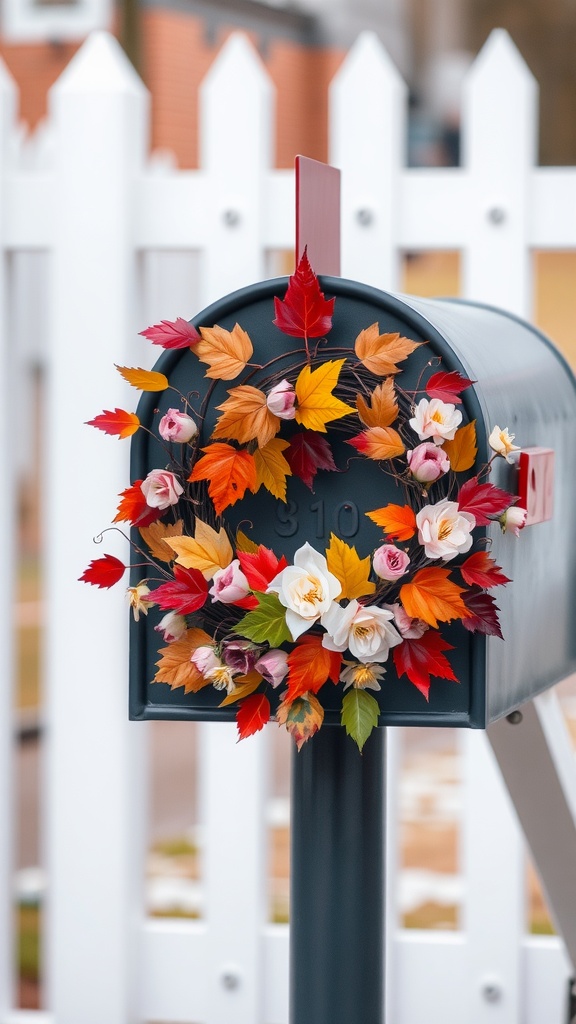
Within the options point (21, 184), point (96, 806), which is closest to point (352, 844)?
point (96, 806)

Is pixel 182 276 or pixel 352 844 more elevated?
pixel 182 276

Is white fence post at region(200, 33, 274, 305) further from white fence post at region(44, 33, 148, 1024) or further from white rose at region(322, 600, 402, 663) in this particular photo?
white rose at region(322, 600, 402, 663)

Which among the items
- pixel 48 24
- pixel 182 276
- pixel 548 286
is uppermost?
pixel 48 24

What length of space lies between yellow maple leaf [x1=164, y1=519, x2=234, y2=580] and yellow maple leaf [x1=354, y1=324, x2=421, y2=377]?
0.20 m

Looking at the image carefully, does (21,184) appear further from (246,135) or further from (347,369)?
(347,369)

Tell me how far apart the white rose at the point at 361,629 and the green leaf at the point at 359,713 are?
4 centimetres

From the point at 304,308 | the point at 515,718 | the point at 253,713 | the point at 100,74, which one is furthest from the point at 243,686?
the point at 100,74

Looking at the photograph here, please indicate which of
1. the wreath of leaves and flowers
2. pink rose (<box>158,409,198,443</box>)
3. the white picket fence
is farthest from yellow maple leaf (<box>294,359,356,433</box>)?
the white picket fence

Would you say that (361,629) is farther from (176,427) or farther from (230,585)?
(176,427)

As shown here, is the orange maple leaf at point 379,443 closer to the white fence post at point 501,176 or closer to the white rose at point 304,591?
the white rose at point 304,591

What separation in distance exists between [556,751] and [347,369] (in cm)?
65

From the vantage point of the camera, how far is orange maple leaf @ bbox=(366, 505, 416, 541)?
1242 millimetres

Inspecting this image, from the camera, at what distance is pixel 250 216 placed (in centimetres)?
237

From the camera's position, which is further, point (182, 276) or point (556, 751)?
point (182, 276)
